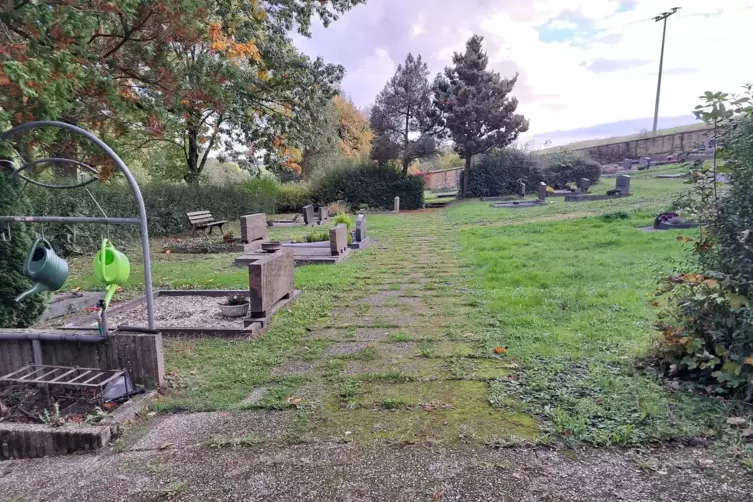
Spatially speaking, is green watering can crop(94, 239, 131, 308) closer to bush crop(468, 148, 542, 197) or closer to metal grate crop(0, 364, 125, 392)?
metal grate crop(0, 364, 125, 392)

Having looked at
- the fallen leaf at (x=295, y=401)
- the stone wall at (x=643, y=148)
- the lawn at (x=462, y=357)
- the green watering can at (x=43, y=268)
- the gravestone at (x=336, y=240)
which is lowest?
the fallen leaf at (x=295, y=401)

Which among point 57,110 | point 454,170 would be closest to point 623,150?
point 454,170

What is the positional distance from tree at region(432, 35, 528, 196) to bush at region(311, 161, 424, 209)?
5.31 meters

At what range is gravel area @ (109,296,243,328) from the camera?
5.29 meters

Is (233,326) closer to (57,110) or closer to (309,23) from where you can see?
(57,110)

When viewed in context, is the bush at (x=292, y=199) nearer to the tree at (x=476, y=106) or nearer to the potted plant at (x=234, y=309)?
the tree at (x=476, y=106)

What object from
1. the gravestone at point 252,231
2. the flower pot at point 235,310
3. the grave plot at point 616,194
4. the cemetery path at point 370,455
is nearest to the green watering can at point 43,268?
the cemetery path at point 370,455

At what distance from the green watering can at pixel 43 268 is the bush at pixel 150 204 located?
342cm

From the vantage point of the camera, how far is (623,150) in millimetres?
39812

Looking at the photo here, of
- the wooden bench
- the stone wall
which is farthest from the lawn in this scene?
the stone wall

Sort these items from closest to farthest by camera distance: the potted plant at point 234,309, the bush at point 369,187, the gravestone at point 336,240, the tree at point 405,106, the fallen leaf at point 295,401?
the fallen leaf at point 295,401
the potted plant at point 234,309
the gravestone at point 336,240
the bush at point 369,187
the tree at point 405,106

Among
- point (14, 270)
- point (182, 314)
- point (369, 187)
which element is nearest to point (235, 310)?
point (182, 314)

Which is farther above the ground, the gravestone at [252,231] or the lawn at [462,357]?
the gravestone at [252,231]

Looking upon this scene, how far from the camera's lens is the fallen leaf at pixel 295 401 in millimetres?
3194
